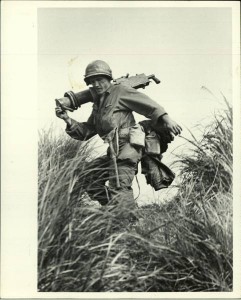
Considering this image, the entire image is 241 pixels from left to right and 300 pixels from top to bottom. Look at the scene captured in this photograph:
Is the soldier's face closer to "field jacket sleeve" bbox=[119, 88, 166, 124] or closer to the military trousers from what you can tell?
"field jacket sleeve" bbox=[119, 88, 166, 124]

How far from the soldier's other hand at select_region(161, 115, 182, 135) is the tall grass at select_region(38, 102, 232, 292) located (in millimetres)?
607

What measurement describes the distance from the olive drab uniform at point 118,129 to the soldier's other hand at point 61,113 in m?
0.09

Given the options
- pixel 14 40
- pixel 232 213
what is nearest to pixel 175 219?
pixel 232 213

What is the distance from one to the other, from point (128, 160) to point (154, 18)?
46.0 inches

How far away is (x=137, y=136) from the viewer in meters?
5.50

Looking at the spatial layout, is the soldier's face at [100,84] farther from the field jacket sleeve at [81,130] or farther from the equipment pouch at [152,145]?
the equipment pouch at [152,145]

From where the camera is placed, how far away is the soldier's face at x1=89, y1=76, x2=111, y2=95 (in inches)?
221

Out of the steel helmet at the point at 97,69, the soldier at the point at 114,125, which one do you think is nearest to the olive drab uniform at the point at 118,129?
the soldier at the point at 114,125

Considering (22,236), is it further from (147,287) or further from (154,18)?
(154,18)

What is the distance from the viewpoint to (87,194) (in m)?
5.47

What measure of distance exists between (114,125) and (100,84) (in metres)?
0.37

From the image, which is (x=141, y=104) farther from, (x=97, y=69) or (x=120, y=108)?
(x=97, y=69)

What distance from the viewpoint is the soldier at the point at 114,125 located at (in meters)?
5.42

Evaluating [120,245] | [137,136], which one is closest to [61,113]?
[137,136]
